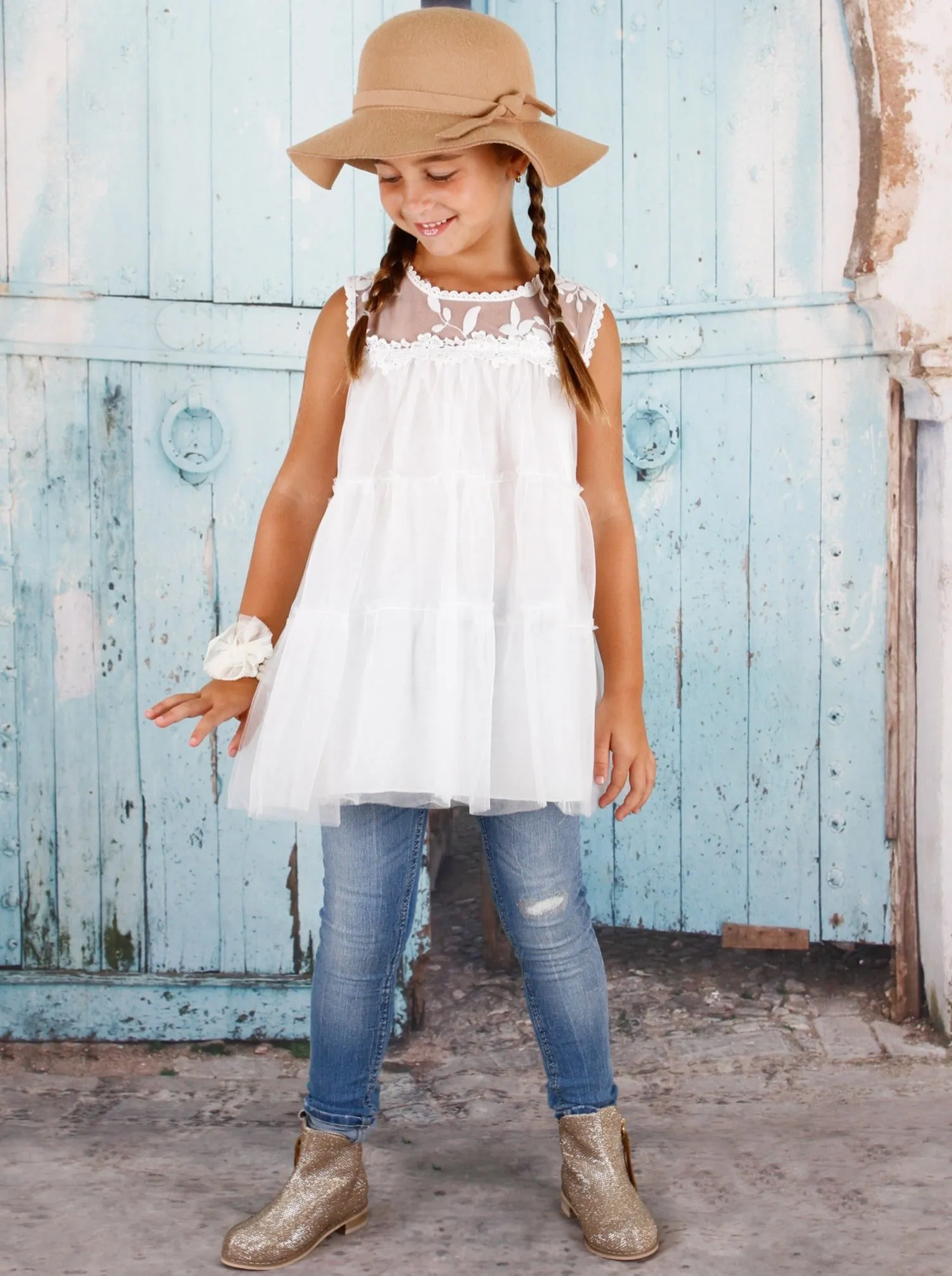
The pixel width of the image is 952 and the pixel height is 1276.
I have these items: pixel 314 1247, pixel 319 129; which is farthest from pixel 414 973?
pixel 319 129

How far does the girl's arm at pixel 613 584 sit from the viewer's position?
2.22m

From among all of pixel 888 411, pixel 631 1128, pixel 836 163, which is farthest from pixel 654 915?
pixel 836 163

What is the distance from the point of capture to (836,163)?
3174 mm

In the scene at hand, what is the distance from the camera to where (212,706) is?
2.15 metres

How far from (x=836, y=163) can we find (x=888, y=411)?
555 millimetres

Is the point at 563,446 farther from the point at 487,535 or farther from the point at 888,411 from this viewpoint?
the point at 888,411

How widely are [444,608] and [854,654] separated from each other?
5.00 feet

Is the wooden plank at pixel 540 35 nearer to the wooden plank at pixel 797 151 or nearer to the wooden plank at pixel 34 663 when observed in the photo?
the wooden plank at pixel 797 151

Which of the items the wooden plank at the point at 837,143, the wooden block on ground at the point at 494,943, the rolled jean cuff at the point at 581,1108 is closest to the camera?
the rolled jean cuff at the point at 581,1108

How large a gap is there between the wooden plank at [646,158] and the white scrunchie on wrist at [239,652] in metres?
1.54

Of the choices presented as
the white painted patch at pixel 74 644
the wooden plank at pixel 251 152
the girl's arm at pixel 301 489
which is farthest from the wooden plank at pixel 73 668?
the girl's arm at pixel 301 489

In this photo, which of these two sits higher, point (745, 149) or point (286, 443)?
point (745, 149)

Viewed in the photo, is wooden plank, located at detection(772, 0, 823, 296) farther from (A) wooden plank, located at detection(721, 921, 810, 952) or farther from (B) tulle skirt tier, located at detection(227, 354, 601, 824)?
(A) wooden plank, located at detection(721, 921, 810, 952)

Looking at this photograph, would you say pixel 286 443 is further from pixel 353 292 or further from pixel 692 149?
pixel 692 149
